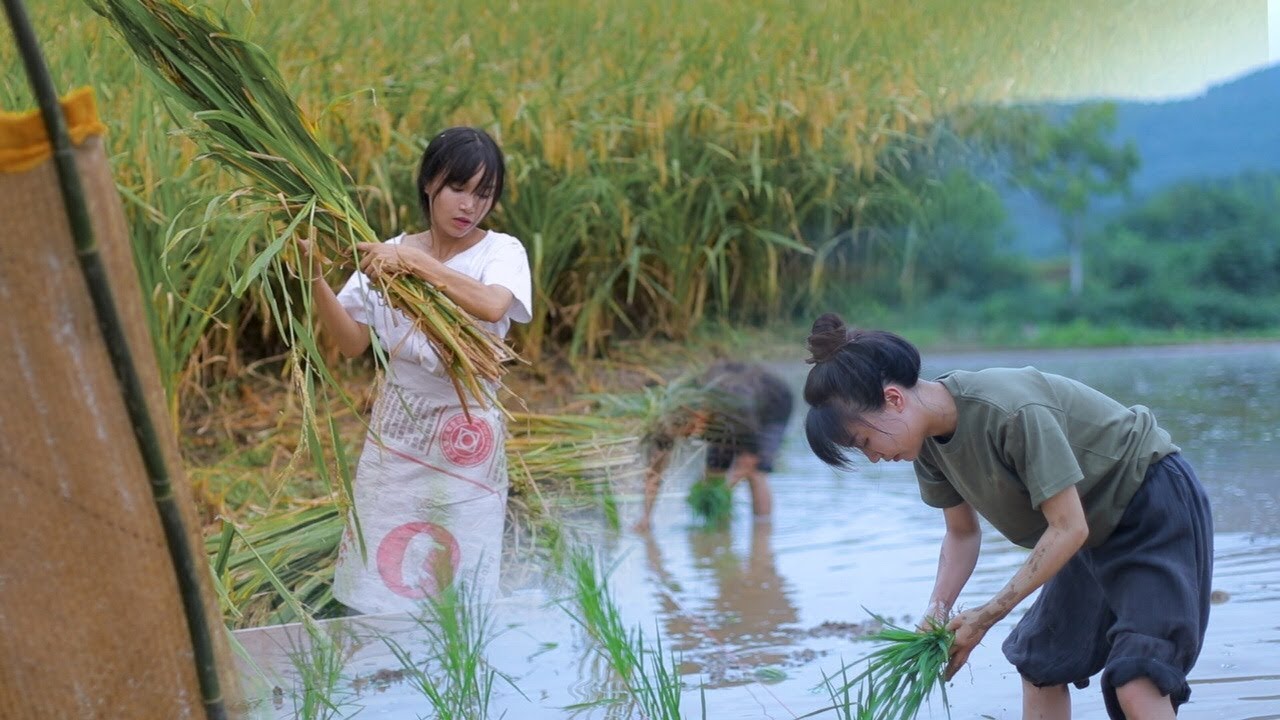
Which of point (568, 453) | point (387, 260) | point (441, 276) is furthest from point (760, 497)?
point (387, 260)

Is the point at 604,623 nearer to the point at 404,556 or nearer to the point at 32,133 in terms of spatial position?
the point at 404,556

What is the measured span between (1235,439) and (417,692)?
4.10 metres

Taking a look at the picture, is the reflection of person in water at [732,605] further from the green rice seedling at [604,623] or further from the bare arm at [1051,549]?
the bare arm at [1051,549]

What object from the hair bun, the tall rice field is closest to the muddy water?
the tall rice field

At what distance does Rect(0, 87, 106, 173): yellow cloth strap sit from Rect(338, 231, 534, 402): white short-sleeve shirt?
1.29 metres

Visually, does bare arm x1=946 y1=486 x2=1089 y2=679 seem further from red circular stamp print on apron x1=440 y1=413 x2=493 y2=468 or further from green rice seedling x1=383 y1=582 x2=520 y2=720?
red circular stamp print on apron x1=440 y1=413 x2=493 y2=468

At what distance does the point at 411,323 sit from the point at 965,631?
122cm

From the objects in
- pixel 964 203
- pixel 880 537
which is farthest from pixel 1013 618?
pixel 964 203

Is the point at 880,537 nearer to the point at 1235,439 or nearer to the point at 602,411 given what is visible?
the point at 602,411

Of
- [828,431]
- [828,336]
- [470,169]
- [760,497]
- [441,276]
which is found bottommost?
[760,497]

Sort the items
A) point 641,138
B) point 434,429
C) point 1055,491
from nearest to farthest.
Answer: point 1055,491, point 434,429, point 641,138

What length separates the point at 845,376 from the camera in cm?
199

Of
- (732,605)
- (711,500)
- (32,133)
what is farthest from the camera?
(711,500)

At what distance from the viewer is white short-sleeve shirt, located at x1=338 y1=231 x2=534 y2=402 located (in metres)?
2.61
